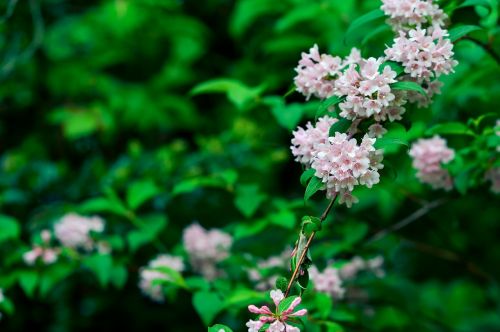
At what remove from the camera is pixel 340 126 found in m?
1.28

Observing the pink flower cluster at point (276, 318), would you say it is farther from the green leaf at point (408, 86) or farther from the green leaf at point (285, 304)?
the green leaf at point (408, 86)

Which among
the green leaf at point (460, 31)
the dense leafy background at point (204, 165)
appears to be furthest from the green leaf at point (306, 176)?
the green leaf at point (460, 31)

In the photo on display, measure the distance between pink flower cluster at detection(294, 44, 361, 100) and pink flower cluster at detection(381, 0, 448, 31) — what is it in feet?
0.37

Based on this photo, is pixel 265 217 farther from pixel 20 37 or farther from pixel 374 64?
pixel 20 37

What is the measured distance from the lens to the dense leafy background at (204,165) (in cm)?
212

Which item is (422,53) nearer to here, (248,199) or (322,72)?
(322,72)

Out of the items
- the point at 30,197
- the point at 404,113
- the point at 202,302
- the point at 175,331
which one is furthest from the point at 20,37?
the point at 404,113

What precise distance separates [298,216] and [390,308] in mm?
486

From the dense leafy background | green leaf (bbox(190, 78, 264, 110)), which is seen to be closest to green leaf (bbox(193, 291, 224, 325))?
the dense leafy background

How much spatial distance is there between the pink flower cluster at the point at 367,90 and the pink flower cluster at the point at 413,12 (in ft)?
0.60

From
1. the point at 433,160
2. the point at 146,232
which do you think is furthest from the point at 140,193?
the point at 433,160

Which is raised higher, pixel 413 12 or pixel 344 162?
pixel 413 12

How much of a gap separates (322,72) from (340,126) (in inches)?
7.0

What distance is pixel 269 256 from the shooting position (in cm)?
239
